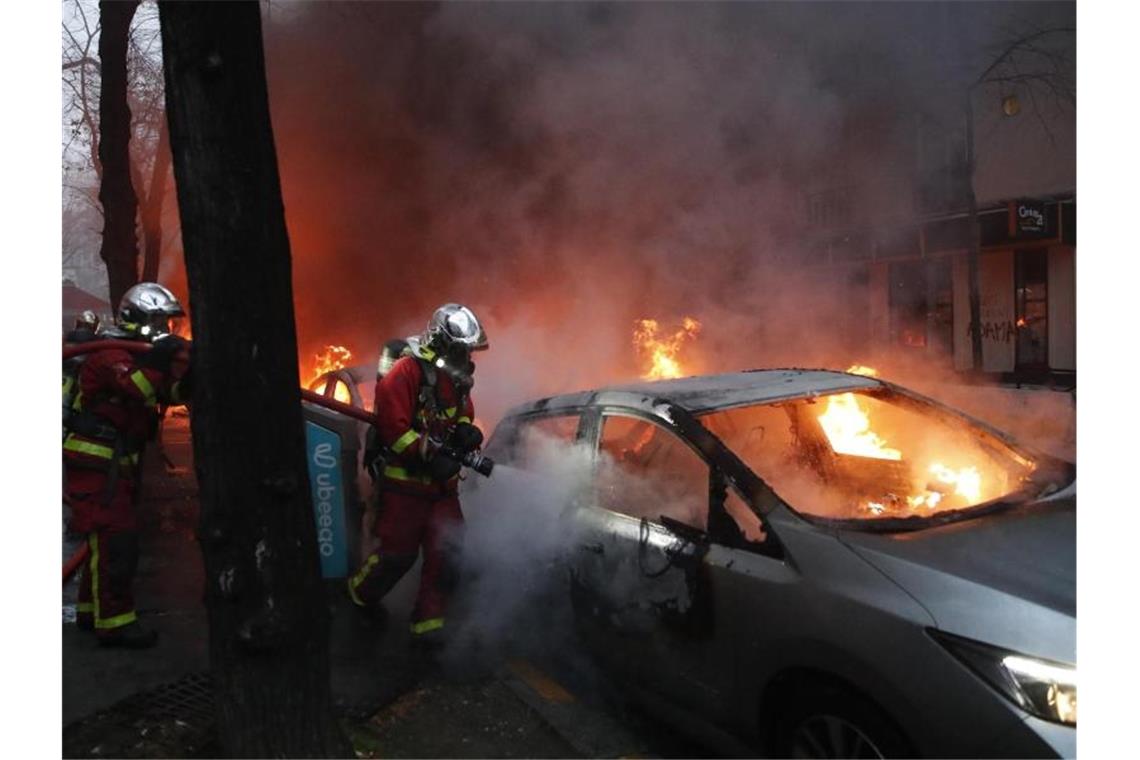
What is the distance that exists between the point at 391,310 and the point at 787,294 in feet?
21.0

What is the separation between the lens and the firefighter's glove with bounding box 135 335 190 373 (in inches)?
145

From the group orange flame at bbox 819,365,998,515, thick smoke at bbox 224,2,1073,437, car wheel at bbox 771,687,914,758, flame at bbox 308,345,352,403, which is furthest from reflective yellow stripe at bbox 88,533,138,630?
flame at bbox 308,345,352,403

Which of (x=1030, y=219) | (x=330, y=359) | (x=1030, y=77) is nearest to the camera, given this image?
(x=1030, y=77)

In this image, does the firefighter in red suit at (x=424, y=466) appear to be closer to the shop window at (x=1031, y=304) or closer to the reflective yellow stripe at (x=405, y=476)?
the reflective yellow stripe at (x=405, y=476)

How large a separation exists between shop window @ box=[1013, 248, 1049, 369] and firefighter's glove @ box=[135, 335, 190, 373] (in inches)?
517

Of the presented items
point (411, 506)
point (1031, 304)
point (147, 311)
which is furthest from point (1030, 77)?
point (147, 311)

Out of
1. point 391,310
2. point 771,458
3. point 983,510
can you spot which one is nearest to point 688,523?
point 771,458

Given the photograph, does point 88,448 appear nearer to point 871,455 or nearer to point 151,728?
point 151,728

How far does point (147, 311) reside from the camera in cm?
416

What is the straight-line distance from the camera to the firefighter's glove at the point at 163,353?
3682 mm

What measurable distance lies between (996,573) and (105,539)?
3.56 m

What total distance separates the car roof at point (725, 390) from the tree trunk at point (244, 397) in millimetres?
1505

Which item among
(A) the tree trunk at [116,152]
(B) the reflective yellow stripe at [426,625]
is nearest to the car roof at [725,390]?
(B) the reflective yellow stripe at [426,625]

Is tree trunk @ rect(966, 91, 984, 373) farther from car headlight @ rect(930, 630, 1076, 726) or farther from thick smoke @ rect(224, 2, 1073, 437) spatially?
car headlight @ rect(930, 630, 1076, 726)
